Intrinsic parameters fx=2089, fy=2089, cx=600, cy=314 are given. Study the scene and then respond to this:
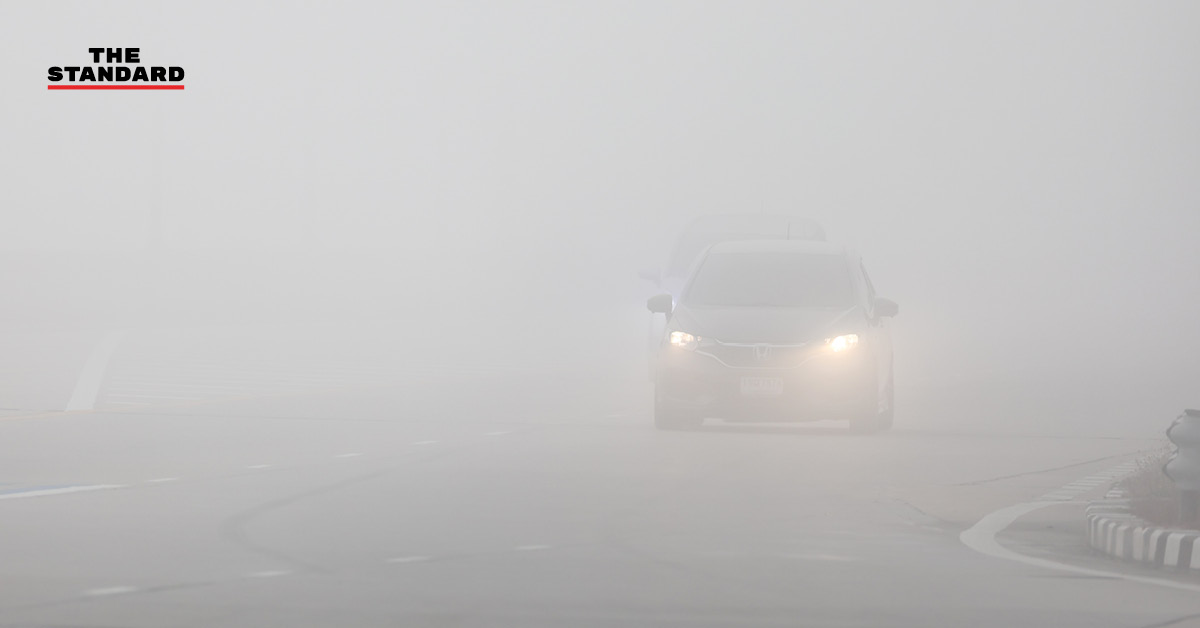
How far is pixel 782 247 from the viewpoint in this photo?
776 inches

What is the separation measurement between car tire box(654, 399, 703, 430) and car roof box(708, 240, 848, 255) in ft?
6.55

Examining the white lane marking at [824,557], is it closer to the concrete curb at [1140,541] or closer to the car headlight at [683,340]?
the concrete curb at [1140,541]

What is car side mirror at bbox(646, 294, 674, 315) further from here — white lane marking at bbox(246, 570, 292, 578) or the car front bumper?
white lane marking at bbox(246, 570, 292, 578)

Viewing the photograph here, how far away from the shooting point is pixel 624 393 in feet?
80.1

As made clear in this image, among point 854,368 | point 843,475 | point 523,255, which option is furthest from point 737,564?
point 523,255

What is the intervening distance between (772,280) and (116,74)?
38.1 metres

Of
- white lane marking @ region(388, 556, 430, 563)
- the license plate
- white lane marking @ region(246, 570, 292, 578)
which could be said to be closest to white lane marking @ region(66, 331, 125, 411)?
the license plate

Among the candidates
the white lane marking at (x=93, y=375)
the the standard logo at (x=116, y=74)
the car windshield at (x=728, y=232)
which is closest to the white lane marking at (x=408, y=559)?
the white lane marking at (x=93, y=375)

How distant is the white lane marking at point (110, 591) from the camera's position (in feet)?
27.5

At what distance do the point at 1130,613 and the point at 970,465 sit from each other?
718 centimetres

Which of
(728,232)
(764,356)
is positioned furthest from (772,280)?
(728,232)

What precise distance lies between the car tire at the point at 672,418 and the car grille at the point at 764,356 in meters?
0.63

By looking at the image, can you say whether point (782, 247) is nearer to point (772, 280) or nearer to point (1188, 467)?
point (772, 280)

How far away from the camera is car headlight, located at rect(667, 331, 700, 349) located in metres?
17.9
